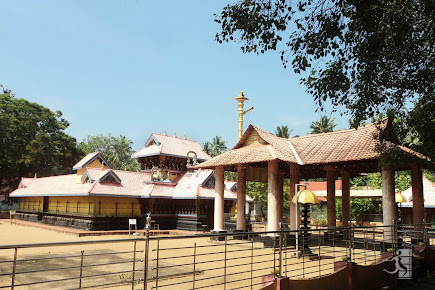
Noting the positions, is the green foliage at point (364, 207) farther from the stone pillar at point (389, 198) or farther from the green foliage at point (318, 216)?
the stone pillar at point (389, 198)

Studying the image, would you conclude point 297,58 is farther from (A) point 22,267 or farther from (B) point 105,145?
(B) point 105,145

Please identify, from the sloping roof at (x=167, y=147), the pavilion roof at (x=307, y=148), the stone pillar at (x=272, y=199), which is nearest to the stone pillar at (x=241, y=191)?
the pavilion roof at (x=307, y=148)

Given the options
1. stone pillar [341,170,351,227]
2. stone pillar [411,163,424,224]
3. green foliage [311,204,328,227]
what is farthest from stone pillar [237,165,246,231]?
green foliage [311,204,328,227]

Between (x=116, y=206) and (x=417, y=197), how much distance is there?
18.2 meters

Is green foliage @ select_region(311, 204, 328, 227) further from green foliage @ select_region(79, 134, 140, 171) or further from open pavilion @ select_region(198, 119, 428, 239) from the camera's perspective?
green foliage @ select_region(79, 134, 140, 171)

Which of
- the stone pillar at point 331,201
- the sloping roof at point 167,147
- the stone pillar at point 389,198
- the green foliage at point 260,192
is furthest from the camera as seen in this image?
the green foliage at point 260,192

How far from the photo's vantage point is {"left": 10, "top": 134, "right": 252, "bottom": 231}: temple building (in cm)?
2370

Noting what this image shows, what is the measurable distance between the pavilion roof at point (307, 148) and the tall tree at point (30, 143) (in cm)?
3125

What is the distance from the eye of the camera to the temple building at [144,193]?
2370 cm

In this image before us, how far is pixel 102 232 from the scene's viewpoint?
21.8m

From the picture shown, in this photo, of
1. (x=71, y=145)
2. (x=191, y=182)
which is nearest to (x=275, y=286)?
(x=191, y=182)

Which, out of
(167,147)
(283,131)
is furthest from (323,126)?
(167,147)

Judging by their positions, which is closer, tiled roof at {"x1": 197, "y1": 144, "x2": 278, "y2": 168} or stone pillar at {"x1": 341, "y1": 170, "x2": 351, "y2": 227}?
tiled roof at {"x1": 197, "y1": 144, "x2": 278, "y2": 168}

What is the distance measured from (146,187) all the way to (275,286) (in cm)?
2042
